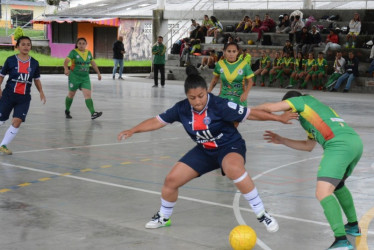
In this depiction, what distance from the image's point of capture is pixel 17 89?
40.8 feet

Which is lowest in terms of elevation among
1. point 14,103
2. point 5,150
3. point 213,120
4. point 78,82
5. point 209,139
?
point 5,150

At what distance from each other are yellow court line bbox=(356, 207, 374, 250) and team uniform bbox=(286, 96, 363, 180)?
26.9 inches

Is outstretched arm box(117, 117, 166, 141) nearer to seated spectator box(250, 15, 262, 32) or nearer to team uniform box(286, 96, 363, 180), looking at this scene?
team uniform box(286, 96, 363, 180)

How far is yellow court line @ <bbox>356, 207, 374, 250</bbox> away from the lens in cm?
676

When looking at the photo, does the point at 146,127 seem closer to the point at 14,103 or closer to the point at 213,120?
the point at 213,120

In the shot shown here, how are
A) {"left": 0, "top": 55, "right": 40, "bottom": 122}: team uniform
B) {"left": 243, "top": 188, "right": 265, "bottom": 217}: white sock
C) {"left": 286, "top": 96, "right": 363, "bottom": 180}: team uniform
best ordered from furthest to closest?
{"left": 0, "top": 55, "right": 40, "bottom": 122}: team uniform < {"left": 243, "top": 188, "right": 265, "bottom": 217}: white sock < {"left": 286, "top": 96, "right": 363, "bottom": 180}: team uniform

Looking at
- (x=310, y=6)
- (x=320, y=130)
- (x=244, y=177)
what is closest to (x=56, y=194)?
(x=244, y=177)

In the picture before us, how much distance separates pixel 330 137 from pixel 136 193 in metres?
3.26

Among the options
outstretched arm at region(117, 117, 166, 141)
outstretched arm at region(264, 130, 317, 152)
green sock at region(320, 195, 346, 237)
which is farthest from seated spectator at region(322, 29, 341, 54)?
green sock at region(320, 195, 346, 237)

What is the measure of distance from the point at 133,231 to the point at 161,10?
1386 inches

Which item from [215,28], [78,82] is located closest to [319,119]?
[78,82]

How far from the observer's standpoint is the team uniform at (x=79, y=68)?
17.9m

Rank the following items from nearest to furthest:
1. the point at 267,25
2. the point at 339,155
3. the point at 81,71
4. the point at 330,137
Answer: the point at 339,155 < the point at 330,137 < the point at 81,71 < the point at 267,25

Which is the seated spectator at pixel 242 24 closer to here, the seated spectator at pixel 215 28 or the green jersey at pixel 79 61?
the seated spectator at pixel 215 28
